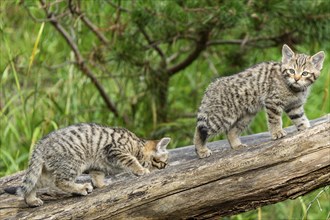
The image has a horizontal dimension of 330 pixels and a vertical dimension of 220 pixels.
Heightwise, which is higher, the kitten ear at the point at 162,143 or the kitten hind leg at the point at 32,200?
the kitten ear at the point at 162,143

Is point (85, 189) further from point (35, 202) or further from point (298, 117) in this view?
point (298, 117)

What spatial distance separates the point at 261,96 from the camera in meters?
6.20

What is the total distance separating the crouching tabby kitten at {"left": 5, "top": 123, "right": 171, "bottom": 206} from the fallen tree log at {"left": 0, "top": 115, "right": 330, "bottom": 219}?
0.17 meters

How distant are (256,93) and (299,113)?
→ 377 millimetres

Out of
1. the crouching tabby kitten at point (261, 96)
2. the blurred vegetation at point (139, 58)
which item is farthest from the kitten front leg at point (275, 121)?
the blurred vegetation at point (139, 58)

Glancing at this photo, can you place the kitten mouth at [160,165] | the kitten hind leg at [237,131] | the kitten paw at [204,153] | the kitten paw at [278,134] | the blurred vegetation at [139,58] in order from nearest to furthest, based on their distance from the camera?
the kitten paw at [278,134] < the kitten paw at [204,153] < the kitten hind leg at [237,131] < the kitten mouth at [160,165] < the blurred vegetation at [139,58]

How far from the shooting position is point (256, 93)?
6.22 m

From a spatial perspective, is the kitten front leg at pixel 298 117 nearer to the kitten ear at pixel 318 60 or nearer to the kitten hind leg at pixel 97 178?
the kitten ear at pixel 318 60

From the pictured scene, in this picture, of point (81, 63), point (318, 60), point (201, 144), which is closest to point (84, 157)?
point (201, 144)

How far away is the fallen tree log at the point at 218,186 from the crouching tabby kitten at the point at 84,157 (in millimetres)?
168

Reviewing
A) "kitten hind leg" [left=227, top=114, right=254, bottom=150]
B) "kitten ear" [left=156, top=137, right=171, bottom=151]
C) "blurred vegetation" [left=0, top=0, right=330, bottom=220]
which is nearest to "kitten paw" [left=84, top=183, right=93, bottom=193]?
"kitten ear" [left=156, top=137, right=171, bottom=151]

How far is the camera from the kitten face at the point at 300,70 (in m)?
6.07

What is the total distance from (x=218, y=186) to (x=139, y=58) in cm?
352

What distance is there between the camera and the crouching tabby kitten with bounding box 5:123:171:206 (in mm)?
5953
